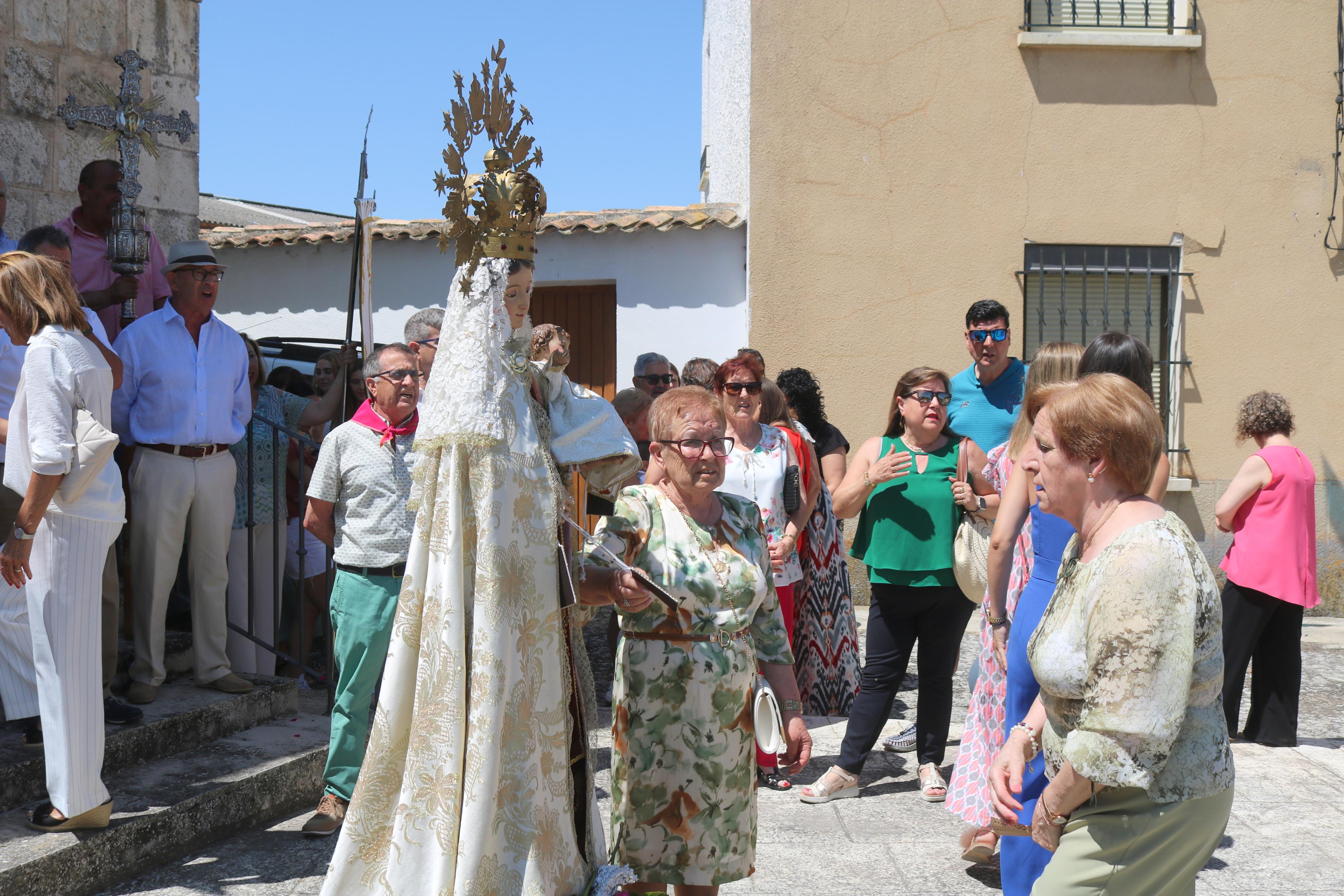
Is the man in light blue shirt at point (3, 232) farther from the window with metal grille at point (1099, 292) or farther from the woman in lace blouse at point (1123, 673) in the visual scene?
the window with metal grille at point (1099, 292)

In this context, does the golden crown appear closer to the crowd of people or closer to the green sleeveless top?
the crowd of people

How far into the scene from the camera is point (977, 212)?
9.54 meters

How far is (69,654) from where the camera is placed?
147 inches

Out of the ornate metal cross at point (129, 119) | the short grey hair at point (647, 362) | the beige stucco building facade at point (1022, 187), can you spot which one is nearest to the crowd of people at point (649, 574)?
the ornate metal cross at point (129, 119)

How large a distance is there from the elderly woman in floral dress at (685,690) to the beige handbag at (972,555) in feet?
5.27

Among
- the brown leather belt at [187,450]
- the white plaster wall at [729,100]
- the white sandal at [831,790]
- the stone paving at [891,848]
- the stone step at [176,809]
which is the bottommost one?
the stone paving at [891,848]

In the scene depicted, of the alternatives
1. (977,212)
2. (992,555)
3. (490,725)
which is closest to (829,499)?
(992,555)

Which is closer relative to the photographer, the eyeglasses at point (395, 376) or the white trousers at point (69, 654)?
the white trousers at point (69, 654)

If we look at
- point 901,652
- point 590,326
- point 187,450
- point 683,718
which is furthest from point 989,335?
point 590,326

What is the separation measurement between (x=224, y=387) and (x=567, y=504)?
112 inches

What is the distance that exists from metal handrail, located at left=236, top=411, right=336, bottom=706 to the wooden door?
4.82 metres

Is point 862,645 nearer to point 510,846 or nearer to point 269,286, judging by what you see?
point 510,846

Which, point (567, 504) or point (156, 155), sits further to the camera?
point (156, 155)

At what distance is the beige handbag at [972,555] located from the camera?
4.52m
